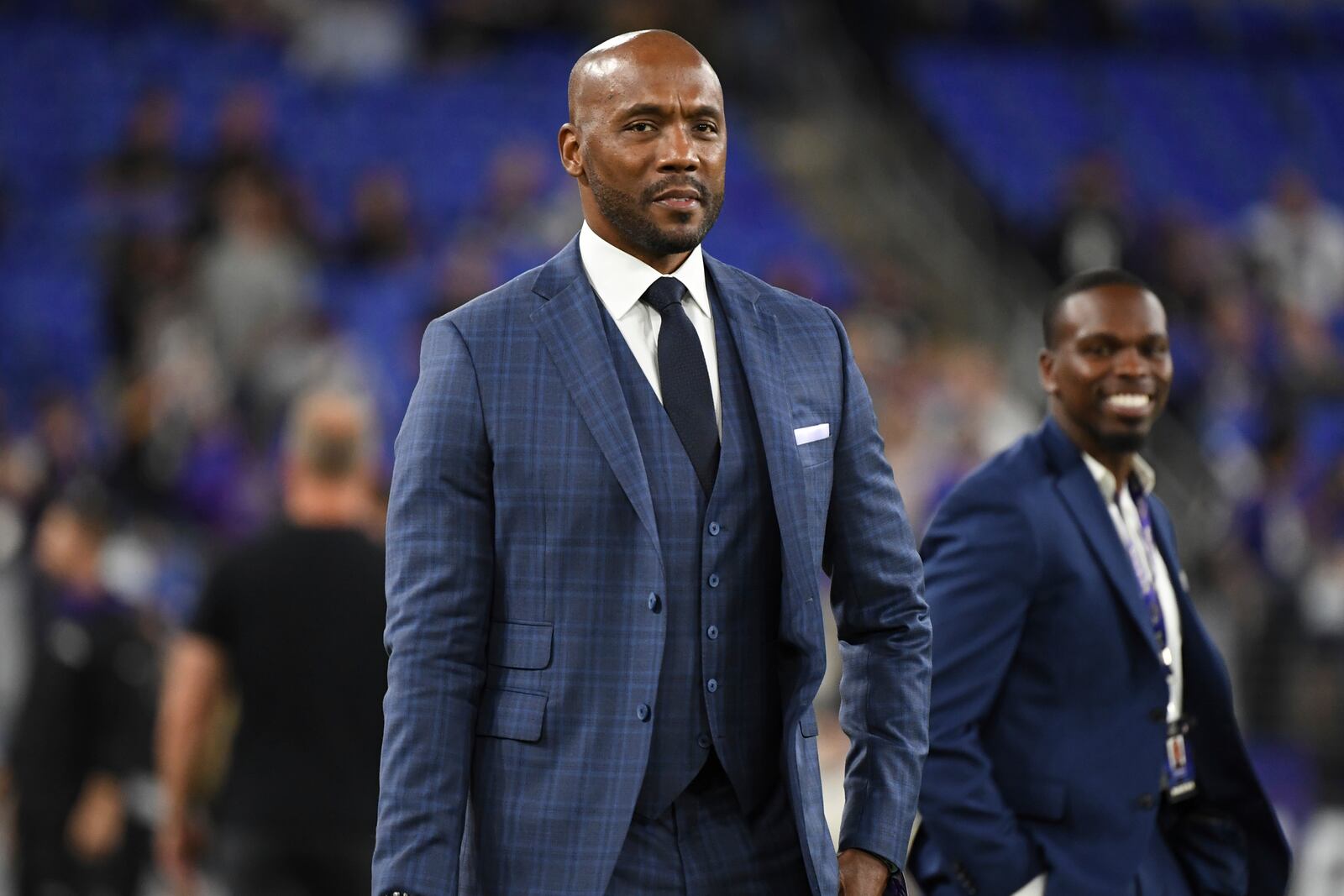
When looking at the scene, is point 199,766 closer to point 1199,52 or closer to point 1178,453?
point 1178,453

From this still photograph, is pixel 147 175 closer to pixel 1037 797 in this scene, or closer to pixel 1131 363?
pixel 1131 363

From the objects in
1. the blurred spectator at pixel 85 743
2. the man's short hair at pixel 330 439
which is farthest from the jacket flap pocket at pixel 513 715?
the blurred spectator at pixel 85 743

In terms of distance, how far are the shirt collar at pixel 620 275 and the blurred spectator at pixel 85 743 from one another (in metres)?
4.54

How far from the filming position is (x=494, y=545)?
261 cm

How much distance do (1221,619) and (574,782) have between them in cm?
803

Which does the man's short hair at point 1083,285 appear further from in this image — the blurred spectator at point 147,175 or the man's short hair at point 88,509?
the blurred spectator at point 147,175

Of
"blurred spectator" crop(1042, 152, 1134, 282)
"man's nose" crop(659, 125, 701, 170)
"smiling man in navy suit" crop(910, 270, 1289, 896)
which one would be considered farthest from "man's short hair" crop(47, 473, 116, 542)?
"blurred spectator" crop(1042, 152, 1134, 282)

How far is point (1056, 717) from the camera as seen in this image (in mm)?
3496

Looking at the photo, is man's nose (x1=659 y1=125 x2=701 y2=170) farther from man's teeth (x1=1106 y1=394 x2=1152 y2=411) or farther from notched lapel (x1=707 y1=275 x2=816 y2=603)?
man's teeth (x1=1106 y1=394 x2=1152 y2=411)

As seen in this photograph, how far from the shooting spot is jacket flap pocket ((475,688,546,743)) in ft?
8.38

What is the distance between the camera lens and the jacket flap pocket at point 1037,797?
3.46 m

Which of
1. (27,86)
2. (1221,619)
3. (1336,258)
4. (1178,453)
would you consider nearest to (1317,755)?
(1221,619)

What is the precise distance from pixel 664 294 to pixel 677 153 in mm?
221

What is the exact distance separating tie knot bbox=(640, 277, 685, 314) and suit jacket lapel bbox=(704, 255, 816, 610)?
0.10 metres
